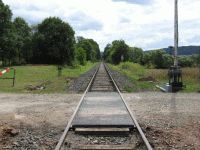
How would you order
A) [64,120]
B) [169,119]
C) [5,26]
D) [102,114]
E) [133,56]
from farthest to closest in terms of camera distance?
[133,56], [5,26], [102,114], [169,119], [64,120]

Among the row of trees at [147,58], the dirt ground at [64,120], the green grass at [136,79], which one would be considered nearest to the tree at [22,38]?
the row of trees at [147,58]

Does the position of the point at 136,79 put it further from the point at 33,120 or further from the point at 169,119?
the point at 33,120

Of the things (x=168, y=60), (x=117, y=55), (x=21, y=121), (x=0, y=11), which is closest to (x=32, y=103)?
(x=21, y=121)

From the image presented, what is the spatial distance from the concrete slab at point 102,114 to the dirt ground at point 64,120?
0.36 meters

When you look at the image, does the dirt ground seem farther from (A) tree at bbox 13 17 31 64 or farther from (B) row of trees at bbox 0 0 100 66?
(B) row of trees at bbox 0 0 100 66

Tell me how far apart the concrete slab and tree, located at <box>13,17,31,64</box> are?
6244 cm

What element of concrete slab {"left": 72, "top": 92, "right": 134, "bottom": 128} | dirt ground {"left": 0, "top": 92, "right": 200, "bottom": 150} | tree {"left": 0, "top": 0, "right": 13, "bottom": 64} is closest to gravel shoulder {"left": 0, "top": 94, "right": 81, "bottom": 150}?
dirt ground {"left": 0, "top": 92, "right": 200, "bottom": 150}

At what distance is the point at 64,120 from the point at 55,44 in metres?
74.9

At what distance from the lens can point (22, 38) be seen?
275 ft

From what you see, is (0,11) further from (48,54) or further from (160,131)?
(160,131)

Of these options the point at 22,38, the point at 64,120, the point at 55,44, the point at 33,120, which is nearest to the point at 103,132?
the point at 64,120

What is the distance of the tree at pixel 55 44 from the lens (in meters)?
84.4

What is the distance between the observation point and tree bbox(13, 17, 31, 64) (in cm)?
7894

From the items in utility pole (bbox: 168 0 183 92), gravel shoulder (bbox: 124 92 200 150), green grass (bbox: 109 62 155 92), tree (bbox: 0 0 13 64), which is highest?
tree (bbox: 0 0 13 64)
